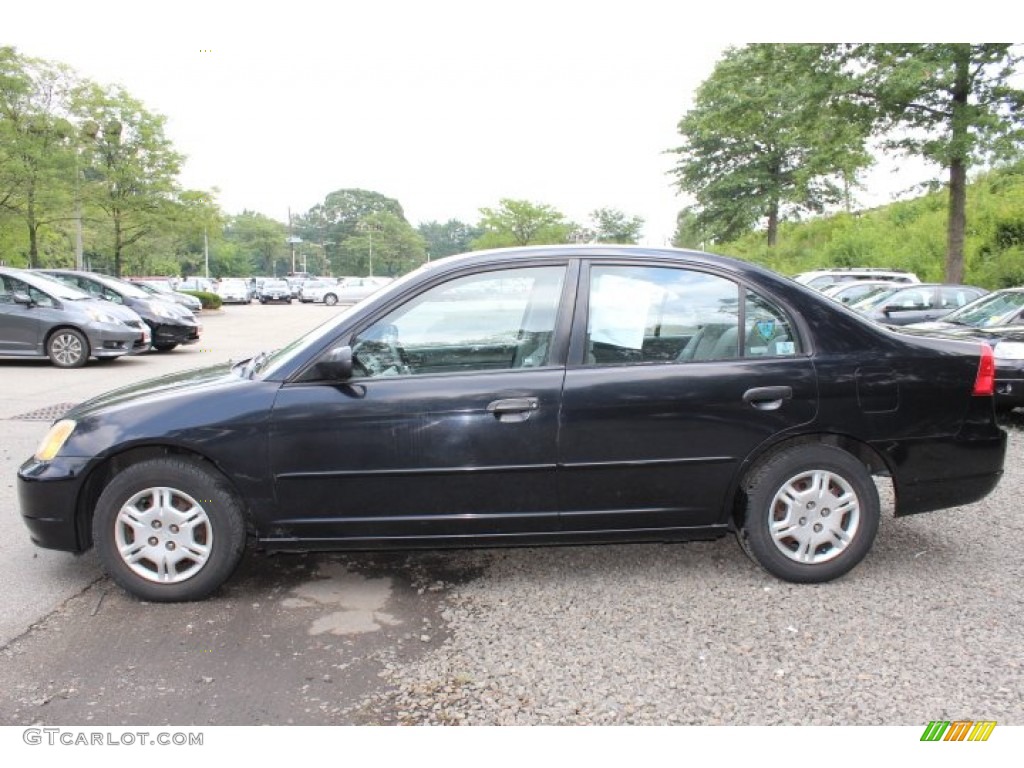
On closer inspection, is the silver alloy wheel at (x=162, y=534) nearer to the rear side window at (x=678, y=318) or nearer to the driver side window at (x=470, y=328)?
the driver side window at (x=470, y=328)

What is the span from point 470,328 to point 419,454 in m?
0.70

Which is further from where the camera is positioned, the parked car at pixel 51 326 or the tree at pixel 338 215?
the tree at pixel 338 215

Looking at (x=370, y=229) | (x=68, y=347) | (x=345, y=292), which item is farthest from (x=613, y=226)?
(x=370, y=229)

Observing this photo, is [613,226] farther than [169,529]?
Yes

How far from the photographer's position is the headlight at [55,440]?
3621 mm

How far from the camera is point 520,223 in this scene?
164 ft

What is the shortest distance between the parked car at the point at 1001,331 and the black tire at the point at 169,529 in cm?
503

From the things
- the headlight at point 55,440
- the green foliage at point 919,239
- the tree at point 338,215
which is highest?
the tree at point 338,215

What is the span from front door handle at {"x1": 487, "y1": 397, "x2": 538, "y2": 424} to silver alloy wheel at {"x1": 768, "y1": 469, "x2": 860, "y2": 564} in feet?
4.10

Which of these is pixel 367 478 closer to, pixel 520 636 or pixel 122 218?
pixel 520 636

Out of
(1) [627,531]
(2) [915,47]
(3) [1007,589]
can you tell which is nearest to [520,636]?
(1) [627,531]

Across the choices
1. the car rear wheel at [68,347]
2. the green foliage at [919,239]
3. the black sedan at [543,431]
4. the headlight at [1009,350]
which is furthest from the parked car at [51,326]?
the green foliage at [919,239]

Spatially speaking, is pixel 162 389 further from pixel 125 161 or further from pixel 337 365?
pixel 125 161

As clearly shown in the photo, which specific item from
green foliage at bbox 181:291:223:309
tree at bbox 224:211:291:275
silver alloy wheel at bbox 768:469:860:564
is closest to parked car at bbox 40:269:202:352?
silver alloy wheel at bbox 768:469:860:564
